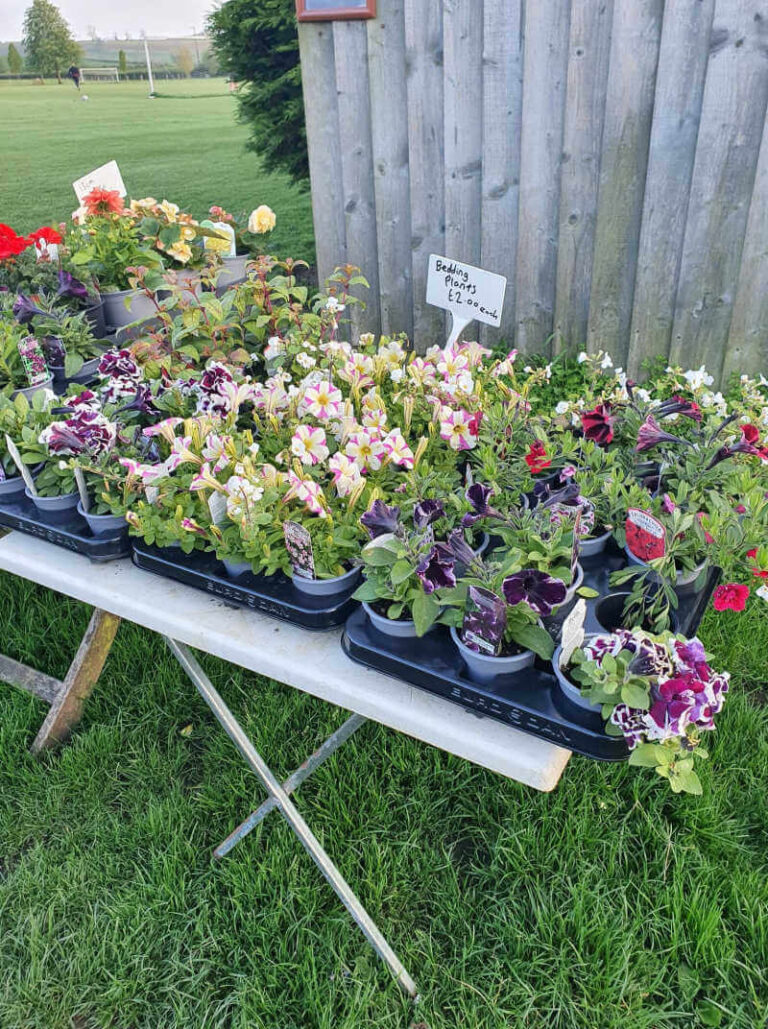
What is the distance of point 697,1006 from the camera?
1358 mm

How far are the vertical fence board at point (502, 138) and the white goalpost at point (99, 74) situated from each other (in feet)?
21.5

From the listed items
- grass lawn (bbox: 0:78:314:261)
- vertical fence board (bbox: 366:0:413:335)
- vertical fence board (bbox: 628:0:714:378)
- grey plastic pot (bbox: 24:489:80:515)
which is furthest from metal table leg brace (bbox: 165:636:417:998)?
grass lawn (bbox: 0:78:314:261)

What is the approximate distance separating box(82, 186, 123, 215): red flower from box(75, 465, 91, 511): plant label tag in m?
1.43

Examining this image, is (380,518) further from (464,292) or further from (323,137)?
(323,137)

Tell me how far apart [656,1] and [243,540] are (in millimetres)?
2330

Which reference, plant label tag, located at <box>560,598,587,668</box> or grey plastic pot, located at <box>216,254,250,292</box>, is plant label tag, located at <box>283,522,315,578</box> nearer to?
plant label tag, located at <box>560,598,587,668</box>

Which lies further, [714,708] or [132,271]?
[132,271]

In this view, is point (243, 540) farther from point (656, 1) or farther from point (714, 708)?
point (656, 1)

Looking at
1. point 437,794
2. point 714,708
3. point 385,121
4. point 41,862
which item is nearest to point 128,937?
point 41,862

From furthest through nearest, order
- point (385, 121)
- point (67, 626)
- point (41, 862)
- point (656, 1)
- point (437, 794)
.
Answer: point (385, 121)
point (656, 1)
point (67, 626)
point (437, 794)
point (41, 862)

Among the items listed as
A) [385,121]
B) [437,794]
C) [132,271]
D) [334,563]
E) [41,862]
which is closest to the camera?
[334,563]

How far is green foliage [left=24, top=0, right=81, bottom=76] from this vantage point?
20.5 feet

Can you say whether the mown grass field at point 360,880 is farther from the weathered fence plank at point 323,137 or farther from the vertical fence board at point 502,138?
the weathered fence plank at point 323,137

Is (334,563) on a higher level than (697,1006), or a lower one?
higher
